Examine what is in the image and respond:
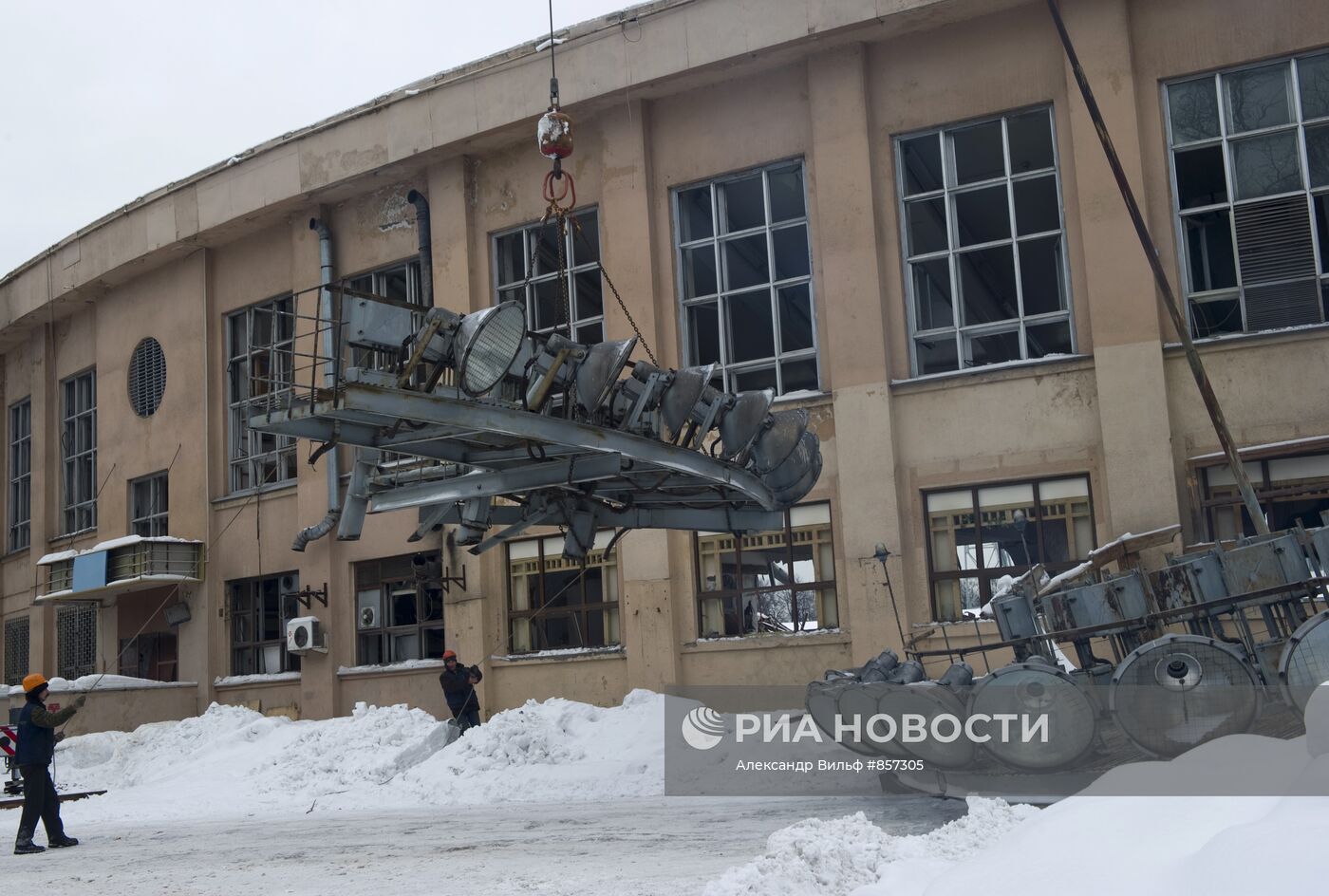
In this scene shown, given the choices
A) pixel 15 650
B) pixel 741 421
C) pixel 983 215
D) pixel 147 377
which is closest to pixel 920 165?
pixel 983 215

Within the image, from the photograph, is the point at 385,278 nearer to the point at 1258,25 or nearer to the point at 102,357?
the point at 102,357

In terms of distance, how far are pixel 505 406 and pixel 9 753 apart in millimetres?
11713

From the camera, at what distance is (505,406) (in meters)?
11.2

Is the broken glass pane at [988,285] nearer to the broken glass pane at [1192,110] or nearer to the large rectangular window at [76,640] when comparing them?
the broken glass pane at [1192,110]

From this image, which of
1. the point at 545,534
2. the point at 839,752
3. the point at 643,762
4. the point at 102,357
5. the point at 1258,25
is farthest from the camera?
the point at 102,357

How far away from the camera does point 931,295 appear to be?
2062 cm

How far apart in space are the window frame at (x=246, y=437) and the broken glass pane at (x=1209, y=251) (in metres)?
16.9

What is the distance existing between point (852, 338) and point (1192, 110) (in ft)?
18.8

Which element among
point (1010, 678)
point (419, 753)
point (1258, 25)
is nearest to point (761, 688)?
point (419, 753)

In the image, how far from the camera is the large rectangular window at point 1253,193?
1819cm

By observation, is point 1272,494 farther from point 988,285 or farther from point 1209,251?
point 988,285

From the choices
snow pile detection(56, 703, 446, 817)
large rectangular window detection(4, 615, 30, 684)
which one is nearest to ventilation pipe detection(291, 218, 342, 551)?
snow pile detection(56, 703, 446, 817)

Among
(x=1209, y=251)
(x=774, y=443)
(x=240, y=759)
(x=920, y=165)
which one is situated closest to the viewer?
(x=774, y=443)

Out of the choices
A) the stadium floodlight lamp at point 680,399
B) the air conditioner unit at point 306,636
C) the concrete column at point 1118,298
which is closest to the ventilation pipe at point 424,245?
the air conditioner unit at point 306,636
